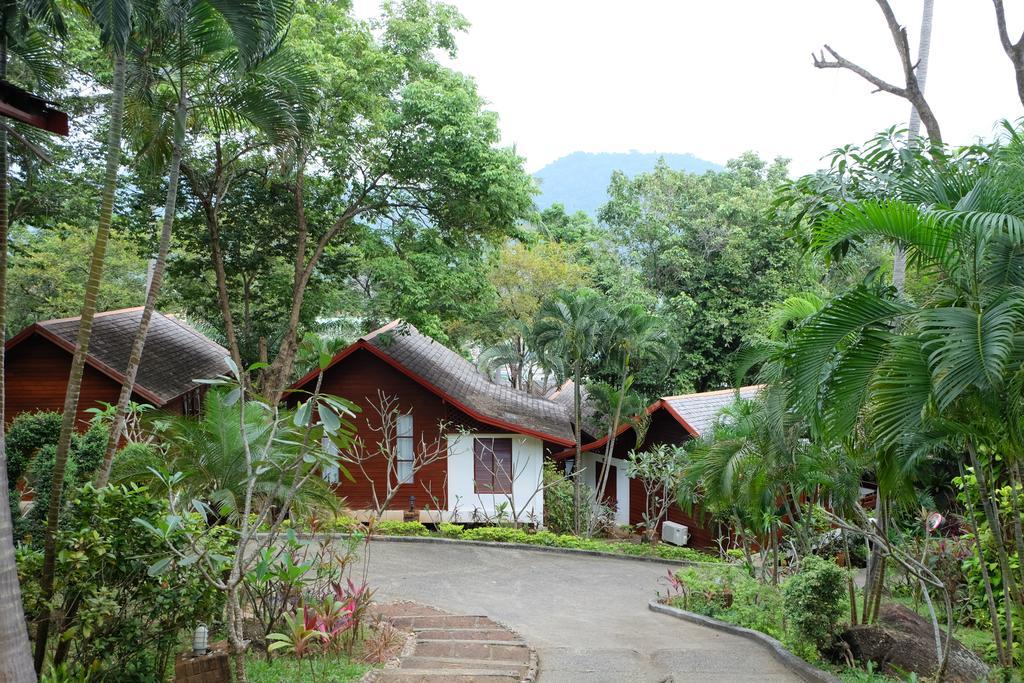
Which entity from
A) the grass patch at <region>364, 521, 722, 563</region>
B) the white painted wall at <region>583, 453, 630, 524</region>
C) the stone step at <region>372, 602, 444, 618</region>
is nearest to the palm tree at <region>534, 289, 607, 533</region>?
the grass patch at <region>364, 521, 722, 563</region>

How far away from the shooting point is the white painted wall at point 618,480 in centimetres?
2319

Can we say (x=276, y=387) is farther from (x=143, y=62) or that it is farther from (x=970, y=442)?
(x=970, y=442)

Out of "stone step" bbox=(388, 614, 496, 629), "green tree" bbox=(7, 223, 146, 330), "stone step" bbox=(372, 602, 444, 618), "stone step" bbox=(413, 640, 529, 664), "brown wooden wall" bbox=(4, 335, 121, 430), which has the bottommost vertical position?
"stone step" bbox=(413, 640, 529, 664)

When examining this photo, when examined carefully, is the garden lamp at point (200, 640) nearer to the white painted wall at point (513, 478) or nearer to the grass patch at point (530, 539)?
the grass patch at point (530, 539)

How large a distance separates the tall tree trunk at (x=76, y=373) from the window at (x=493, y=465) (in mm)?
13908

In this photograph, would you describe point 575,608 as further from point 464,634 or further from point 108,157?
point 108,157

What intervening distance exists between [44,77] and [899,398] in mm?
9097

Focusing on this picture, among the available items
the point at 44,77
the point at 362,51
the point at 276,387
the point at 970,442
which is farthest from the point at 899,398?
the point at 276,387

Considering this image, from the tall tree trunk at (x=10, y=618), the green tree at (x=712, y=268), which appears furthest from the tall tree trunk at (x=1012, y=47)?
the green tree at (x=712, y=268)

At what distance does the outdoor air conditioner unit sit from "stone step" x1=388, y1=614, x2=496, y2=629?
10193 mm

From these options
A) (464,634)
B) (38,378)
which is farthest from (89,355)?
(464,634)

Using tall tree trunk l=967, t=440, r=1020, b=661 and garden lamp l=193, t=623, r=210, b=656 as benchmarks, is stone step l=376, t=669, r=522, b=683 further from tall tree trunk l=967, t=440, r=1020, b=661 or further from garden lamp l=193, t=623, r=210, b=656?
tall tree trunk l=967, t=440, r=1020, b=661

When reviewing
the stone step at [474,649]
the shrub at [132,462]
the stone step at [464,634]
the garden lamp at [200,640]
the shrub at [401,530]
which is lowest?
the stone step at [474,649]

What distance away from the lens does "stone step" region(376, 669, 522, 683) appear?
25.4 feet
